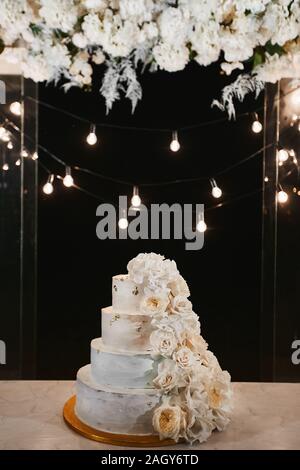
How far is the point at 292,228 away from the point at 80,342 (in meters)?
1.67

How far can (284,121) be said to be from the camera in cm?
363

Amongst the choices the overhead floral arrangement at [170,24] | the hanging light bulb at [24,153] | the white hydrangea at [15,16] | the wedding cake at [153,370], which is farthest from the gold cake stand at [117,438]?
the hanging light bulb at [24,153]

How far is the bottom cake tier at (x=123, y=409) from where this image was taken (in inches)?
85.3

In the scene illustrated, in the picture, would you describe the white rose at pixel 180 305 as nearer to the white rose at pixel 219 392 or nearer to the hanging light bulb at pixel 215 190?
the white rose at pixel 219 392

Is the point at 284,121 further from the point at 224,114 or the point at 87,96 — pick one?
the point at 87,96

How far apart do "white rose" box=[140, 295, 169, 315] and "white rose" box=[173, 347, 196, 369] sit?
18cm

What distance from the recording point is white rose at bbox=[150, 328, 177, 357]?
2.17 metres

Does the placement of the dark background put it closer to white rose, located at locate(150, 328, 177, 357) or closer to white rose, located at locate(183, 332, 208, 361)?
white rose, located at locate(183, 332, 208, 361)

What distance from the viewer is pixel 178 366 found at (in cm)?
217

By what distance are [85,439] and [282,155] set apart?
2.26 metres

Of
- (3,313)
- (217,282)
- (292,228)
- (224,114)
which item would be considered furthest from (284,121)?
(3,313)

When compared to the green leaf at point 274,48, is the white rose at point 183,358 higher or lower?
lower

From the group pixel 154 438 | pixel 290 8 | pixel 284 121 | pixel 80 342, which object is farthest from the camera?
pixel 80 342

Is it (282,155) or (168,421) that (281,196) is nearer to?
(282,155)
